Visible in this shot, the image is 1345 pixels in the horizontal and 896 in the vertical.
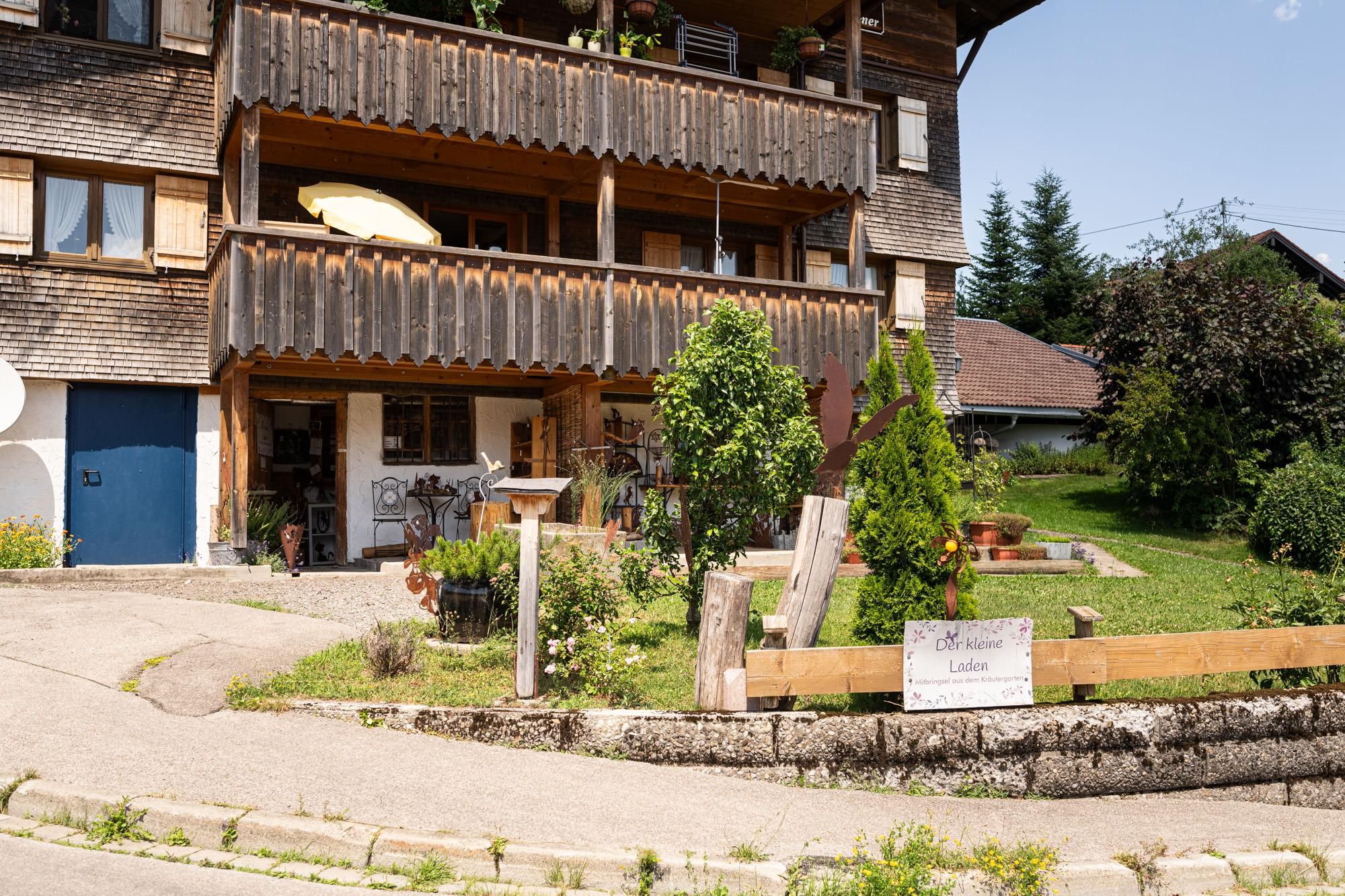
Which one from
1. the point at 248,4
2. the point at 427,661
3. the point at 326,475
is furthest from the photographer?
the point at 326,475

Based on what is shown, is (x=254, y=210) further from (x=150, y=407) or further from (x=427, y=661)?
(x=427, y=661)

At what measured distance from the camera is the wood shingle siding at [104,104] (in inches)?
556

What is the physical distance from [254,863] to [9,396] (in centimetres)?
1095

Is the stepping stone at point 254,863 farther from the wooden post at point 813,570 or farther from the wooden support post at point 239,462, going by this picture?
the wooden support post at point 239,462

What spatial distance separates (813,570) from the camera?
708 centimetres

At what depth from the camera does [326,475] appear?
18.9m

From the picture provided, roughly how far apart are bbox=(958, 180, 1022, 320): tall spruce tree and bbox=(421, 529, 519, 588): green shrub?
124 feet

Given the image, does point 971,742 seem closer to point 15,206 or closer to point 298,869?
point 298,869

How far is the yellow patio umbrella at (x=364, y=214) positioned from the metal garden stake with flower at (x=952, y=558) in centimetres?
875

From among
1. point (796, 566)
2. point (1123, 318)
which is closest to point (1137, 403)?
point (1123, 318)

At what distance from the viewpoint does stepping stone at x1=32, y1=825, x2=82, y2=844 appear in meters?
5.23

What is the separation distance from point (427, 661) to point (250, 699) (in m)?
1.53

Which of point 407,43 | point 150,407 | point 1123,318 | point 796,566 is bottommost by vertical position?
point 796,566

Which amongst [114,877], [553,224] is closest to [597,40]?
[553,224]
